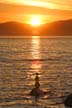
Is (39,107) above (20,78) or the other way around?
the other way around

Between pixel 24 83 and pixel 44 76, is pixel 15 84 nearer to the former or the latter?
pixel 24 83

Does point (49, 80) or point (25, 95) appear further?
point (49, 80)

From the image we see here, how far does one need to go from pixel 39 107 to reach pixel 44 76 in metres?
17.8

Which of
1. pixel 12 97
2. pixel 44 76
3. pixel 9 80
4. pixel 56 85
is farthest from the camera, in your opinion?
pixel 44 76

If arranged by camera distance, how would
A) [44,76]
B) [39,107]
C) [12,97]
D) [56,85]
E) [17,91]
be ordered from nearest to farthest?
1. [39,107]
2. [12,97]
3. [17,91]
4. [56,85]
5. [44,76]

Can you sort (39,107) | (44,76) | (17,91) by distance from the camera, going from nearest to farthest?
(39,107)
(17,91)
(44,76)

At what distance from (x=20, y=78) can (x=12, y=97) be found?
1175 centimetres

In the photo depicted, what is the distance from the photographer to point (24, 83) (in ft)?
133

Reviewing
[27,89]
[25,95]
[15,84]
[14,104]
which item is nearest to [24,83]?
[15,84]

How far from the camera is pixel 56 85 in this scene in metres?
39.0

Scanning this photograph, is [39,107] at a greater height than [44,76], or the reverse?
[44,76]

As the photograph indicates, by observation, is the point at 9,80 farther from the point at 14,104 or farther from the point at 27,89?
the point at 14,104

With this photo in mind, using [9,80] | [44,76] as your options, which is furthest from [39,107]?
[44,76]

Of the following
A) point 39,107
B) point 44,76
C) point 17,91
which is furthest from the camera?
point 44,76
